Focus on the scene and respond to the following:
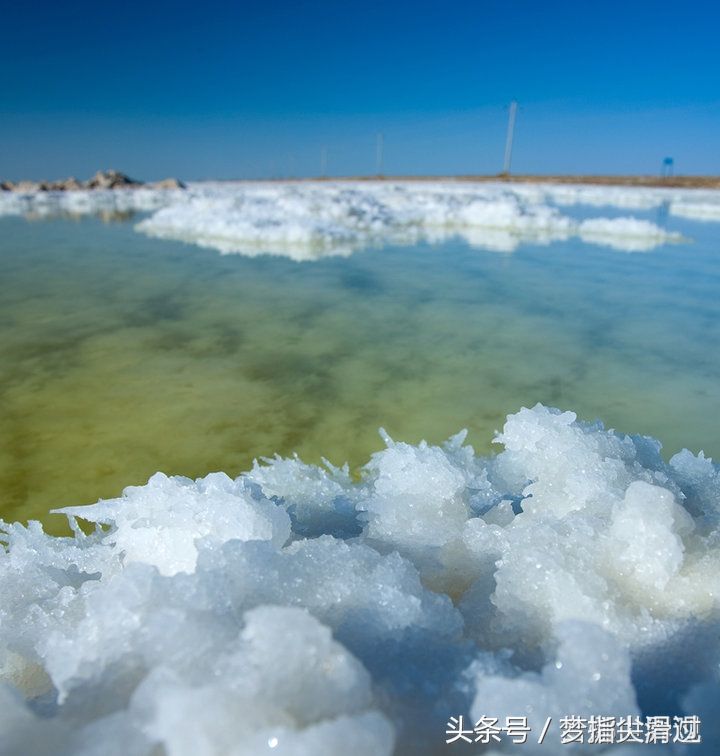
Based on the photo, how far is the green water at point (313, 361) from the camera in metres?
2.76

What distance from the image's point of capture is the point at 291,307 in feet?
17.0

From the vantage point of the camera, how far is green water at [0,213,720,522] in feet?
9.05

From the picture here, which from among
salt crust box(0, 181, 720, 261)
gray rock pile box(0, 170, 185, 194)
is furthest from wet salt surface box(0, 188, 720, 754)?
gray rock pile box(0, 170, 185, 194)

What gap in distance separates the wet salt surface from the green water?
0.08 feet

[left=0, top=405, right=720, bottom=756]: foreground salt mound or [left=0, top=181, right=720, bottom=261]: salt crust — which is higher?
[left=0, top=405, right=720, bottom=756]: foreground salt mound

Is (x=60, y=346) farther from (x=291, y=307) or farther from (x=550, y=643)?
(x=550, y=643)

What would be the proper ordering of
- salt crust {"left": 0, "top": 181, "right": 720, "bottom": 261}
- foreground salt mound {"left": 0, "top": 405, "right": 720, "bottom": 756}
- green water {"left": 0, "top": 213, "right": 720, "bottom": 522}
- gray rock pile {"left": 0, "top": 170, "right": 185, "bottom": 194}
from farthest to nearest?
→ gray rock pile {"left": 0, "top": 170, "right": 185, "bottom": 194} → salt crust {"left": 0, "top": 181, "right": 720, "bottom": 261} → green water {"left": 0, "top": 213, "right": 720, "bottom": 522} → foreground salt mound {"left": 0, "top": 405, "right": 720, "bottom": 756}

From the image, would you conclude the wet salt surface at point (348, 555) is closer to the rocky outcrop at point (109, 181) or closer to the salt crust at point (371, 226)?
the salt crust at point (371, 226)

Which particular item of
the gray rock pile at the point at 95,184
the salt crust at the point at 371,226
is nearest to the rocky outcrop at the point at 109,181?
the gray rock pile at the point at 95,184

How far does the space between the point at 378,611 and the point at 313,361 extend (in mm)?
2807

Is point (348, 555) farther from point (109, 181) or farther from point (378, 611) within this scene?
point (109, 181)

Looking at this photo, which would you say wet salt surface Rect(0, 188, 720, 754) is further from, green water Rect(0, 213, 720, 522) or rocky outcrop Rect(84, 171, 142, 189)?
rocky outcrop Rect(84, 171, 142, 189)

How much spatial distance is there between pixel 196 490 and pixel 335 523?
1.39 feet

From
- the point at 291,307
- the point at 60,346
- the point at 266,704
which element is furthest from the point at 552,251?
the point at 266,704
